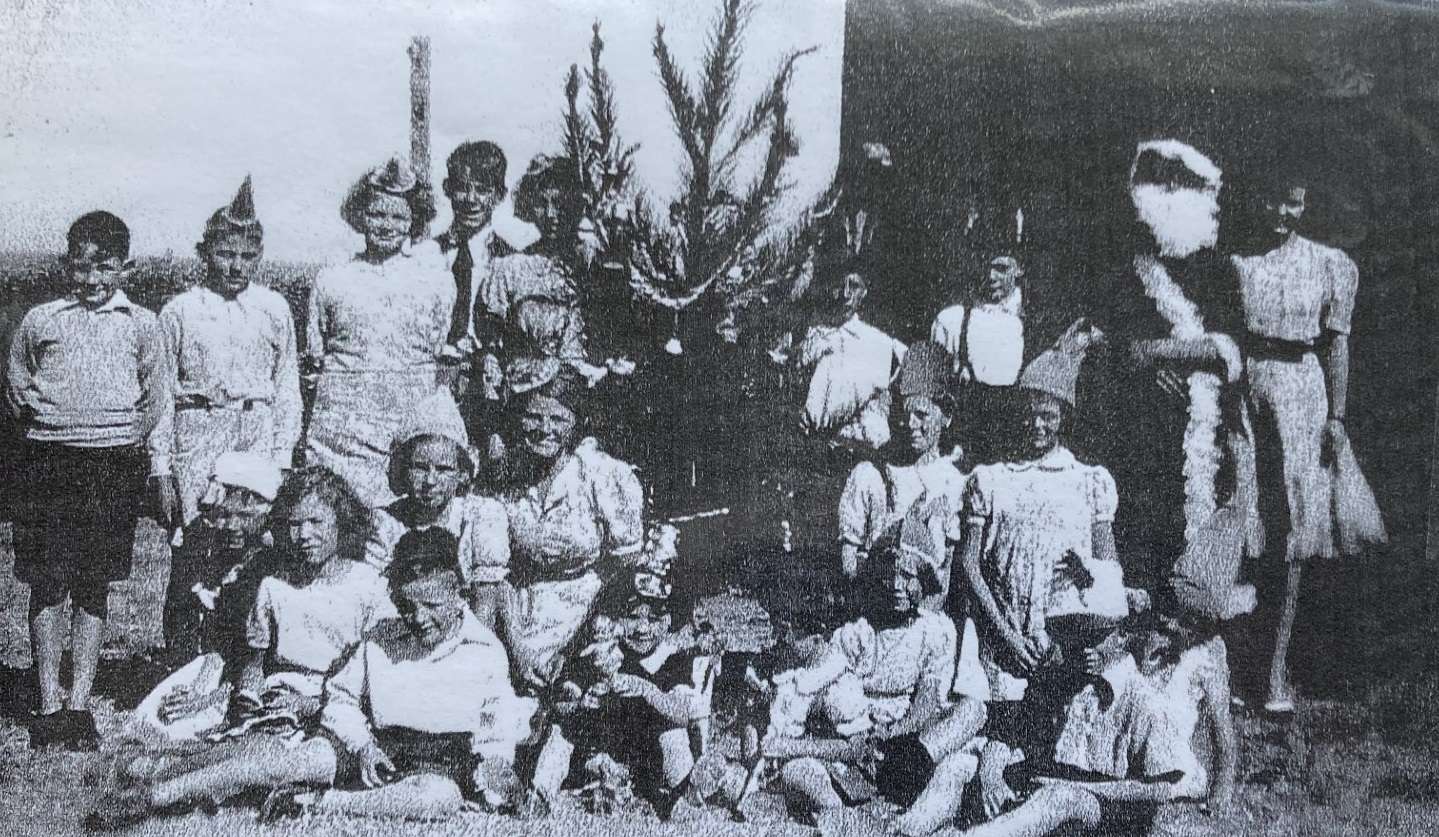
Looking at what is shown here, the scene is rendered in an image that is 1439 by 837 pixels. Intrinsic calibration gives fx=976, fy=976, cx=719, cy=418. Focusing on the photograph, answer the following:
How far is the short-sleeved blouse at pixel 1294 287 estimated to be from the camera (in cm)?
211

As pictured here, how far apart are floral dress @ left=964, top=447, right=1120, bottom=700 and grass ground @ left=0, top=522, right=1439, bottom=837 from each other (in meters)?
0.49

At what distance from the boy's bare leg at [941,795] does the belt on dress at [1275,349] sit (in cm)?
107

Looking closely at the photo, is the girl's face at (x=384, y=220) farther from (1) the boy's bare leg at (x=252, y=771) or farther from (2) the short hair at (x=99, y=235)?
(1) the boy's bare leg at (x=252, y=771)

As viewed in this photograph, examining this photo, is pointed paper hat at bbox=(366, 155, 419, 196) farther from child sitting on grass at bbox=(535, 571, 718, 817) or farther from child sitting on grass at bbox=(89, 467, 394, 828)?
child sitting on grass at bbox=(535, 571, 718, 817)

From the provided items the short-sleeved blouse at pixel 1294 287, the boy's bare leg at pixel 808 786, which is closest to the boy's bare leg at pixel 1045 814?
the boy's bare leg at pixel 808 786

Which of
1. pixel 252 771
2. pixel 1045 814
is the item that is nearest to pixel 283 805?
pixel 252 771

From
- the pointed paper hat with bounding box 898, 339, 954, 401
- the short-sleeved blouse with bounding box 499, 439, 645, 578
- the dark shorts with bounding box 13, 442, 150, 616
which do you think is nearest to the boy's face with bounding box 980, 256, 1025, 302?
the pointed paper hat with bounding box 898, 339, 954, 401

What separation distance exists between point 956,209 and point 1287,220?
0.73 metres

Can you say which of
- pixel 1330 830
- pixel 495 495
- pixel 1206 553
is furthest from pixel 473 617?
pixel 1330 830

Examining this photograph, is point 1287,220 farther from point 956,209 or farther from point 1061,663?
point 1061,663

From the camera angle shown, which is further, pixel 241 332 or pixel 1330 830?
pixel 1330 830

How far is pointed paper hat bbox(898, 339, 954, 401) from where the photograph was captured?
2.05 m

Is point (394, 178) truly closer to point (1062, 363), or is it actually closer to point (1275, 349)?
point (1062, 363)

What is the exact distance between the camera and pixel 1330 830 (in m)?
2.13
